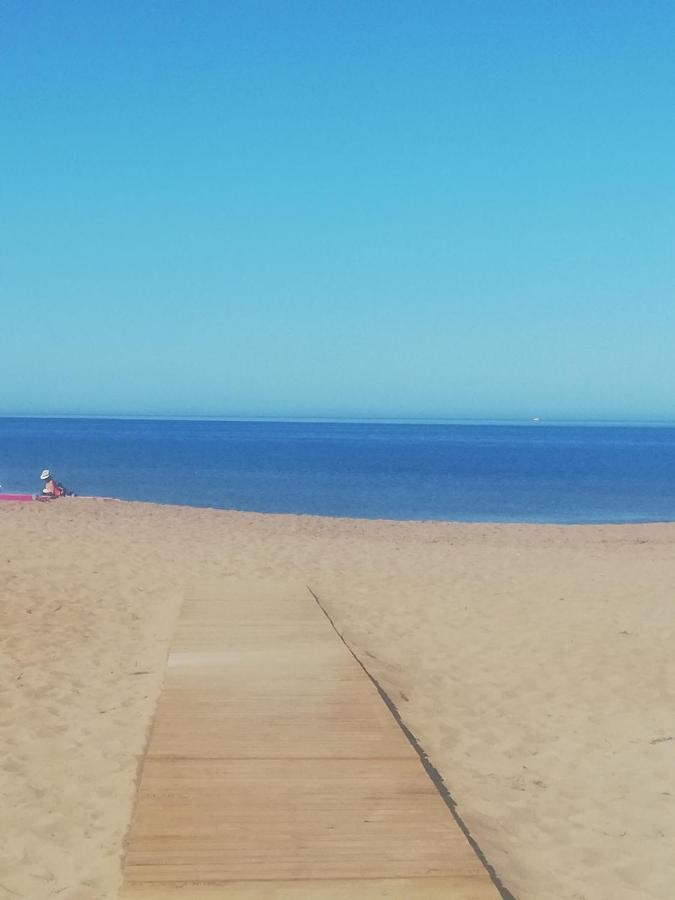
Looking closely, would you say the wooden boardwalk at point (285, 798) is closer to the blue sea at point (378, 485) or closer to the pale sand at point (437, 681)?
the pale sand at point (437, 681)

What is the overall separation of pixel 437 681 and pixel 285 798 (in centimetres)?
463

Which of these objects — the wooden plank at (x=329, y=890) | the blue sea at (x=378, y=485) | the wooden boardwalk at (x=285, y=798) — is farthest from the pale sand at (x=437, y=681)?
the blue sea at (x=378, y=485)

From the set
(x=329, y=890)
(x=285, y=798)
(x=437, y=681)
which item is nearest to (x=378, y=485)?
(x=437, y=681)

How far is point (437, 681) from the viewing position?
961 cm

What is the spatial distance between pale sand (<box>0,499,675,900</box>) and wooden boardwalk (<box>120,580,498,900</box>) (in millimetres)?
562

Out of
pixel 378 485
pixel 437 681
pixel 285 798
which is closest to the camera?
pixel 285 798

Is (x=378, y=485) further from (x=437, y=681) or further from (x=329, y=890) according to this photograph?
(x=329, y=890)

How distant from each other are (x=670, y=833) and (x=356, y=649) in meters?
4.91

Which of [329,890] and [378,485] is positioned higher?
[329,890]

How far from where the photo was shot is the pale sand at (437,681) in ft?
18.5

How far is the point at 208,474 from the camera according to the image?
179 ft

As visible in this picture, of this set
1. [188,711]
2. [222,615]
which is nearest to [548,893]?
[188,711]

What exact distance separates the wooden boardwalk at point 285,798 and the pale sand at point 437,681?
0.56 metres

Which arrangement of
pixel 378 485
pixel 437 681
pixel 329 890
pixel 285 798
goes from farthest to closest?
1. pixel 378 485
2. pixel 437 681
3. pixel 285 798
4. pixel 329 890
